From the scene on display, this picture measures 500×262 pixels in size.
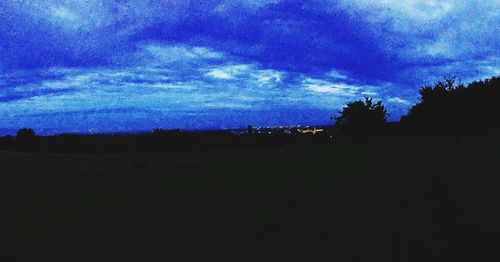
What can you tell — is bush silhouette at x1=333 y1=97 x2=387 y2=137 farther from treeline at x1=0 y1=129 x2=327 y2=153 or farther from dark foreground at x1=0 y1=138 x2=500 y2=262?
dark foreground at x1=0 y1=138 x2=500 y2=262

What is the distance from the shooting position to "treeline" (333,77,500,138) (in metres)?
43.8

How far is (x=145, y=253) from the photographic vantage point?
767 centimetres

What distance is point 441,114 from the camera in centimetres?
4606

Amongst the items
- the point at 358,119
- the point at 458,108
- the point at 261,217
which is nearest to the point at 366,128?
the point at 358,119

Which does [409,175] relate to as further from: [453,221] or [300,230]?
[300,230]

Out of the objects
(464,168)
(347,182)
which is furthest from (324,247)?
(464,168)

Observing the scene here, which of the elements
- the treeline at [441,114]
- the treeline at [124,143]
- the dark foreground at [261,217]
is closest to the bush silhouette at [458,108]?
the treeline at [441,114]

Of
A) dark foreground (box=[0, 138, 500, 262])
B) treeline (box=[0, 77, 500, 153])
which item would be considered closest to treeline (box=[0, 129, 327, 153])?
treeline (box=[0, 77, 500, 153])

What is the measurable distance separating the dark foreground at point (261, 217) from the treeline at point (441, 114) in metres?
26.3

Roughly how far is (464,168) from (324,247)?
13.9 meters

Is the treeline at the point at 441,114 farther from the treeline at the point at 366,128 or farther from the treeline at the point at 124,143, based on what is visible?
the treeline at the point at 124,143

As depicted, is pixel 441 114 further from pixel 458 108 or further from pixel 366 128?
pixel 366 128

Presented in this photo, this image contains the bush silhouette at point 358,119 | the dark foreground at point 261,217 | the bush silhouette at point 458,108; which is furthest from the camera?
the bush silhouette at point 358,119

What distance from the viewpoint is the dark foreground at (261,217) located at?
770 centimetres
